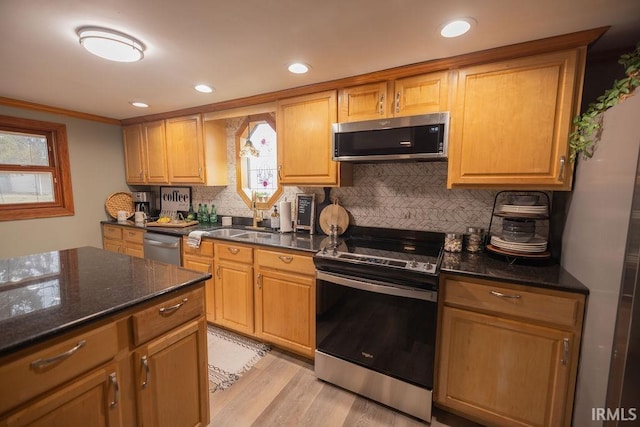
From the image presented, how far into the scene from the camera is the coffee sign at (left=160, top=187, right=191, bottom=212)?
3.40 meters

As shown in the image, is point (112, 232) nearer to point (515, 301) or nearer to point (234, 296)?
point (234, 296)

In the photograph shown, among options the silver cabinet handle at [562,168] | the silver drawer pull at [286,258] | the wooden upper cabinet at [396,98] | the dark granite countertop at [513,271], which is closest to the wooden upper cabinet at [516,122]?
the silver cabinet handle at [562,168]

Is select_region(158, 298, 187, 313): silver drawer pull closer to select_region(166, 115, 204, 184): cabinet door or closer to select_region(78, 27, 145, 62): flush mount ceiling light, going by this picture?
select_region(78, 27, 145, 62): flush mount ceiling light

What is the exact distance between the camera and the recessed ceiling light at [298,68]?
5.82 ft

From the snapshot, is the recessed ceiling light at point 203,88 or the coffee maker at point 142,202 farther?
the coffee maker at point 142,202

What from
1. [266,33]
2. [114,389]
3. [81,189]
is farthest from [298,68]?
[81,189]

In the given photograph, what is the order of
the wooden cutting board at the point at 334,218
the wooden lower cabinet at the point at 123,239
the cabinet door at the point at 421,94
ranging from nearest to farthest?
the cabinet door at the point at 421,94 → the wooden cutting board at the point at 334,218 → the wooden lower cabinet at the point at 123,239

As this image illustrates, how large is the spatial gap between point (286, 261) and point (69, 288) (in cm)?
120

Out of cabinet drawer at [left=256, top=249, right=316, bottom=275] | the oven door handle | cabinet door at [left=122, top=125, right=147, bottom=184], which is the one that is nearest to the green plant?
the oven door handle

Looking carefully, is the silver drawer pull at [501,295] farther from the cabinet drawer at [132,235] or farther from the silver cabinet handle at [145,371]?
the cabinet drawer at [132,235]

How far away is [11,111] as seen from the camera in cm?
260

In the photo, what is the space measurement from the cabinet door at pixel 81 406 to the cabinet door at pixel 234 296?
4.10ft

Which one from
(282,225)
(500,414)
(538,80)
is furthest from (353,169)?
(500,414)

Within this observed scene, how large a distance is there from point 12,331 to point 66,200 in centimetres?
296
